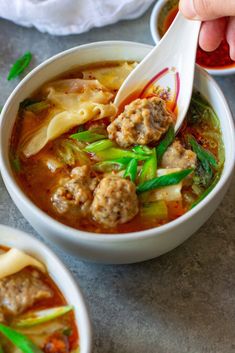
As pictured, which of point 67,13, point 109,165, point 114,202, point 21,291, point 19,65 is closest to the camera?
point 21,291

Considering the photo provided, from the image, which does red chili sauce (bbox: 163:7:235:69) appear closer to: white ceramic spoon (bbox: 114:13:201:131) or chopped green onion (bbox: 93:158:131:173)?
white ceramic spoon (bbox: 114:13:201:131)

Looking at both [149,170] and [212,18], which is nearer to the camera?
[149,170]

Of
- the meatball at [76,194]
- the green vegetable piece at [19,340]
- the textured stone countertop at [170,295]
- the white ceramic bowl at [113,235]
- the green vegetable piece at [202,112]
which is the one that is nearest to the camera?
the green vegetable piece at [19,340]

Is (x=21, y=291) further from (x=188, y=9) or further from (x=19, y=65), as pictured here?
(x=19, y=65)

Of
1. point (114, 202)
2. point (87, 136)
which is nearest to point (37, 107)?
point (87, 136)

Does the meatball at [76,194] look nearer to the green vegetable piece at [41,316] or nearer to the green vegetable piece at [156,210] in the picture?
the green vegetable piece at [156,210]

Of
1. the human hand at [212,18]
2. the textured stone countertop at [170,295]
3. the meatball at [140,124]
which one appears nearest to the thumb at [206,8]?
the human hand at [212,18]

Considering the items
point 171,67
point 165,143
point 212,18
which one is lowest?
point 165,143
